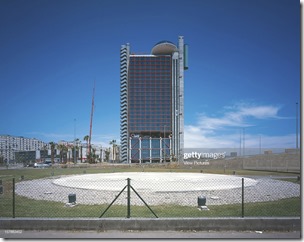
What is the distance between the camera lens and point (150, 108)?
16575 centimetres

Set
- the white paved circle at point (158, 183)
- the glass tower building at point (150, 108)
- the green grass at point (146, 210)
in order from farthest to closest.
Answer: the glass tower building at point (150, 108) → the white paved circle at point (158, 183) → the green grass at point (146, 210)

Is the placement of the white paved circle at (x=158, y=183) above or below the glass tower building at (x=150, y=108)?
below

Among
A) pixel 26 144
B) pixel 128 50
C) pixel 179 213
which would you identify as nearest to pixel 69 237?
pixel 179 213

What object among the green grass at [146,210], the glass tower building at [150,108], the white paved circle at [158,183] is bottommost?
the white paved circle at [158,183]

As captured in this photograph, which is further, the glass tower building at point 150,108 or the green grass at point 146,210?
the glass tower building at point 150,108

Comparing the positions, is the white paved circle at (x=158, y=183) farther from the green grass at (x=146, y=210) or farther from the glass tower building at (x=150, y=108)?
the glass tower building at (x=150, y=108)

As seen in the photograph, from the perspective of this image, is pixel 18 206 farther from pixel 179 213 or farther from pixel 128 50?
pixel 128 50

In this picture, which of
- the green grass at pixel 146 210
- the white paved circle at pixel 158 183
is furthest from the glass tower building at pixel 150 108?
the green grass at pixel 146 210

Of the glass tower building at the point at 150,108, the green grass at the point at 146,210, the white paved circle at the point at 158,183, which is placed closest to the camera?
the green grass at the point at 146,210


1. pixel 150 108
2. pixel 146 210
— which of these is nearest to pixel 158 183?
pixel 146 210

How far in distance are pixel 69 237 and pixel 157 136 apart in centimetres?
16030

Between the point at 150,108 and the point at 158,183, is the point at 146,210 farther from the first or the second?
the point at 150,108

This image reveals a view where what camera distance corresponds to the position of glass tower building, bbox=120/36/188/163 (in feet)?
540

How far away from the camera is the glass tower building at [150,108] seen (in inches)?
6476
